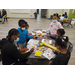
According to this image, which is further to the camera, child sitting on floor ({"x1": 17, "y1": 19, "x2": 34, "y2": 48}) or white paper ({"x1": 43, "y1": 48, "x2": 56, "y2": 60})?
child sitting on floor ({"x1": 17, "y1": 19, "x2": 34, "y2": 48})

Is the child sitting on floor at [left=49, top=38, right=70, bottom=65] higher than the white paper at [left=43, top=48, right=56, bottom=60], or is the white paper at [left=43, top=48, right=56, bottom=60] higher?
the child sitting on floor at [left=49, top=38, right=70, bottom=65]

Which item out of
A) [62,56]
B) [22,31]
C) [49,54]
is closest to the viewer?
[62,56]

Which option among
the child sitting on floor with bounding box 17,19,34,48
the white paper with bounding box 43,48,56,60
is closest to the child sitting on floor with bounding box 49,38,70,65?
the white paper with bounding box 43,48,56,60

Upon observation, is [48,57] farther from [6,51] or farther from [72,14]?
[72,14]

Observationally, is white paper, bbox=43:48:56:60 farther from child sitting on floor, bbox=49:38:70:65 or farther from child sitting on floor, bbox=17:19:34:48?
child sitting on floor, bbox=17:19:34:48

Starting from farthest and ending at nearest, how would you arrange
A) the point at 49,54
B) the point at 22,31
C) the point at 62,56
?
the point at 22,31 → the point at 49,54 → the point at 62,56

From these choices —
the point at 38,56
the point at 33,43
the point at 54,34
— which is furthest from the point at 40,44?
the point at 54,34

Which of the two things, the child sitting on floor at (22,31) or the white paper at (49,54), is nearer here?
the white paper at (49,54)

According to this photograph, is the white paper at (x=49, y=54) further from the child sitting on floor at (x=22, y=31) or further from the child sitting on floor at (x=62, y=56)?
the child sitting on floor at (x=22, y=31)

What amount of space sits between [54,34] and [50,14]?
9526 mm

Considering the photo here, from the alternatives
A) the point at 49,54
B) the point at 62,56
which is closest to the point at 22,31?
the point at 49,54

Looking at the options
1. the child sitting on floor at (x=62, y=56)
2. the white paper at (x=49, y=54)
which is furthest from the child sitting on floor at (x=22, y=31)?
the child sitting on floor at (x=62, y=56)

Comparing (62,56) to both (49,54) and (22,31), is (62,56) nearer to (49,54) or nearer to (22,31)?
(49,54)

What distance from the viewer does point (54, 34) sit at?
9.38 ft
